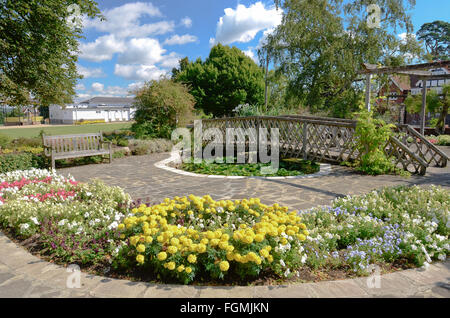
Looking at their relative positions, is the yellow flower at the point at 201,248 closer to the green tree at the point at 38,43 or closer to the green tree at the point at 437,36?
the green tree at the point at 38,43

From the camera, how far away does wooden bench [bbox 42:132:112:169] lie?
27.7 ft

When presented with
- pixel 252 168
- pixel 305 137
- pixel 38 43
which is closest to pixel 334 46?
pixel 305 137

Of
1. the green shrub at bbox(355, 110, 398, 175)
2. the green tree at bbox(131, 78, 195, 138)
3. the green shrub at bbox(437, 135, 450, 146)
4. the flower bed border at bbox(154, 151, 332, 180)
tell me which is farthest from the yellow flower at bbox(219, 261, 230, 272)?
the green shrub at bbox(437, 135, 450, 146)

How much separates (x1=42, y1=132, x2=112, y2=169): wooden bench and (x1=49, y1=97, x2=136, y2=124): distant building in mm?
46371

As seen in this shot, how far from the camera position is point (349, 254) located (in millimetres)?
2787

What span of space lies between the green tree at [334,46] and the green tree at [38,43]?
1232cm

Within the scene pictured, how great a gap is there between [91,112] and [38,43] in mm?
57365

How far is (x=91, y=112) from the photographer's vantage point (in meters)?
61.2

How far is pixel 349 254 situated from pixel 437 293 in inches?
27.7

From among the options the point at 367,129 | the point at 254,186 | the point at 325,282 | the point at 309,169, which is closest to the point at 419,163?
the point at 367,129

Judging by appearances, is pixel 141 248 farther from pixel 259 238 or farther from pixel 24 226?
pixel 24 226

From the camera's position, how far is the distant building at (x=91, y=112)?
187 ft

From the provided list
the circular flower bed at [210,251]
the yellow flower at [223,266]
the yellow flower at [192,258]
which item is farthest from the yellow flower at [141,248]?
the yellow flower at [223,266]

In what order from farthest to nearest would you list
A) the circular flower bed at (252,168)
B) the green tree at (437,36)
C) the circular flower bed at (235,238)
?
1. the green tree at (437,36)
2. the circular flower bed at (252,168)
3. the circular flower bed at (235,238)
